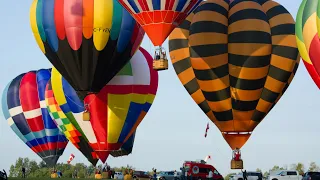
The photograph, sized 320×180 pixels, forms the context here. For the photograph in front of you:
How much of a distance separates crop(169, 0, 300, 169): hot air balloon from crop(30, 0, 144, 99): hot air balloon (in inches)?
115

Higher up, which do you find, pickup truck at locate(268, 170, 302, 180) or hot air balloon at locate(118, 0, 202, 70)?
hot air balloon at locate(118, 0, 202, 70)

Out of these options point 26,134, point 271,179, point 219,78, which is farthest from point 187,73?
point 26,134

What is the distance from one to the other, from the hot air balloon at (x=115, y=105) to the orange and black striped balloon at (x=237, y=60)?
11.9ft

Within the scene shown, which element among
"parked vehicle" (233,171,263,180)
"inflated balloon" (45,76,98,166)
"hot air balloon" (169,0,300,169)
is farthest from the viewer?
"inflated balloon" (45,76,98,166)

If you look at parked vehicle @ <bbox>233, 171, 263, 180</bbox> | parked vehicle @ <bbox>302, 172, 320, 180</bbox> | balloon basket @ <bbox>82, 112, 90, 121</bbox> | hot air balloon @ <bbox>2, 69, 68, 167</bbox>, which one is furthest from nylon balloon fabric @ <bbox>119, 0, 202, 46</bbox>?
hot air balloon @ <bbox>2, 69, 68, 167</bbox>

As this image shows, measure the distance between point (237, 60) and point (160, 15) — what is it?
16.6ft

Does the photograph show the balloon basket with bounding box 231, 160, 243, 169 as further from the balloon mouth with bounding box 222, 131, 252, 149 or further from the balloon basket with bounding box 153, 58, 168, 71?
the balloon basket with bounding box 153, 58, 168, 71

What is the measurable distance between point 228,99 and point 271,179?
6.16m

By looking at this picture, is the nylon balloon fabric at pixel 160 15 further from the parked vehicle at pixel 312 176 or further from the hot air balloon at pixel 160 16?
the parked vehicle at pixel 312 176

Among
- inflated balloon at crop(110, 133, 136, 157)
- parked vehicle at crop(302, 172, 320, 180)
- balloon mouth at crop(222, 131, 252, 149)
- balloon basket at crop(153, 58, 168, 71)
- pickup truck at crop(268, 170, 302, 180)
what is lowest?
parked vehicle at crop(302, 172, 320, 180)

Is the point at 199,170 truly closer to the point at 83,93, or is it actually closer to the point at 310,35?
the point at 83,93

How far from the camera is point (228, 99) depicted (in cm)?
3538

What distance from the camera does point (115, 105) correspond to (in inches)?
1510

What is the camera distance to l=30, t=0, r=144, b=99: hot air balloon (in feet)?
114
